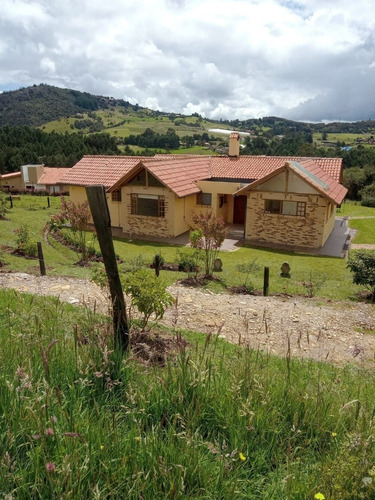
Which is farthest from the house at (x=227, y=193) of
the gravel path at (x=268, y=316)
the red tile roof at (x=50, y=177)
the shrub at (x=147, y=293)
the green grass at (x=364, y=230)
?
the red tile roof at (x=50, y=177)

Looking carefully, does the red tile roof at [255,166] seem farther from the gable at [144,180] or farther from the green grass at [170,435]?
the green grass at [170,435]

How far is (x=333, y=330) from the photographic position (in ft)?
29.9

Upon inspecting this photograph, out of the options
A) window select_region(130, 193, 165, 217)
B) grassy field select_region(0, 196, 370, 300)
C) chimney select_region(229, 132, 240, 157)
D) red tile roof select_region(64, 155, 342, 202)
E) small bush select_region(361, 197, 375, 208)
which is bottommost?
grassy field select_region(0, 196, 370, 300)

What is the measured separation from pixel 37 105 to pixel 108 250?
17570 cm

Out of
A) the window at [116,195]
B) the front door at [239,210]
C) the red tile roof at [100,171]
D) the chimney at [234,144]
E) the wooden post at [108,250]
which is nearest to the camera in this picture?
the wooden post at [108,250]

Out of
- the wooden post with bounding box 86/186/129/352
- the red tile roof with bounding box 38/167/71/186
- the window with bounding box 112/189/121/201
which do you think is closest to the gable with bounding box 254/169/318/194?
the window with bounding box 112/189/121/201

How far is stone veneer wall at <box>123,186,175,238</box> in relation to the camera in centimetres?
2345

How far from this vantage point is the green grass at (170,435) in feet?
8.17

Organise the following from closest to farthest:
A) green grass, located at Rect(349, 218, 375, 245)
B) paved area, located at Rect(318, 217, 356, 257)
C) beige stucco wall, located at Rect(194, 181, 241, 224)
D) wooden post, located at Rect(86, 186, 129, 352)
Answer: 1. wooden post, located at Rect(86, 186, 129, 352)
2. paved area, located at Rect(318, 217, 356, 257)
3. green grass, located at Rect(349, 218, 375, 245)
4. beige stucco wall, located at Rect(194, 181, 241, 224)

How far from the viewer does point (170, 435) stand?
285 centimetres

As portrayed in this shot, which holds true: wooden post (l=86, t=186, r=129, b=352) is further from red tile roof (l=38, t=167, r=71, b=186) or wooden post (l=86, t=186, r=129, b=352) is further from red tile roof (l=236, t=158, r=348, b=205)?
red tile roof (l=38, t=167, r=71, b=186)

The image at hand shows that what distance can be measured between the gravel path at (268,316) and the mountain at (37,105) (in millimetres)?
145283

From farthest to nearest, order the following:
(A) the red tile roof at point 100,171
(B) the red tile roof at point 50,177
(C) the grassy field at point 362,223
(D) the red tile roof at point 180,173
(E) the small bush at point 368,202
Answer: (B) the red tile roof at point 50,177 → (E) the small bush at point 368,202 → (A) the red tile roof at point 100,171 → (C) the grassy field at point 362,223 → (D) the red tile roof at point 180,173

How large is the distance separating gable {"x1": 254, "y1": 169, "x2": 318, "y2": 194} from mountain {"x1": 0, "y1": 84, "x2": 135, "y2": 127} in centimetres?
13660
